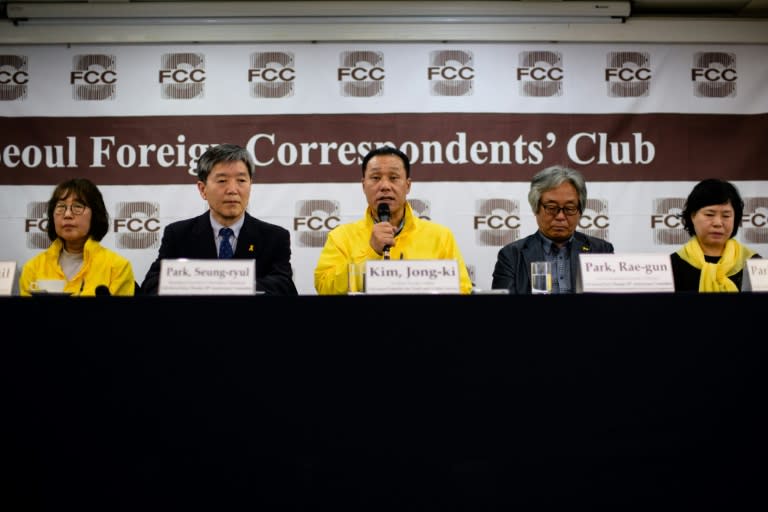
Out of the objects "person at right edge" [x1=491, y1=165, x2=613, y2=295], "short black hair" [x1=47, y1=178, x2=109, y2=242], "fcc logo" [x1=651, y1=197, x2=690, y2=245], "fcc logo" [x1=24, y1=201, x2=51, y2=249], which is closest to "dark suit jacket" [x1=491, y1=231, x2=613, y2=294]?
"person at right edge" [x1=491, y1=165, x2=613, y2=295]

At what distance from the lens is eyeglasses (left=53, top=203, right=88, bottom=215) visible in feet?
8.26

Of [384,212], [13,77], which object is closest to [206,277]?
[384,212]

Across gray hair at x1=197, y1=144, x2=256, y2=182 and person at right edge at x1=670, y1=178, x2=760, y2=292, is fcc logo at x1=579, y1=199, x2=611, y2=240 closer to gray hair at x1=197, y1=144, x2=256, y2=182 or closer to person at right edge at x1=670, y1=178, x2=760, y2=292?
person at right edge at x1=670, y1=178, x2=760, y2=292

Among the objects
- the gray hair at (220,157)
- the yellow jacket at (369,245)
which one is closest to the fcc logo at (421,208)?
the yellow jacket at (369,245)

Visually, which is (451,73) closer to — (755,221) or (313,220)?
(313,220)

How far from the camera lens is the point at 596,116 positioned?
3.31 m

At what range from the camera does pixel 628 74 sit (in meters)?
3.32

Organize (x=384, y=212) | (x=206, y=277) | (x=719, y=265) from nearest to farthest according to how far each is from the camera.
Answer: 1. (x=206, y=277)
2. (x=384, y=212)
3. (x=719, y=265)

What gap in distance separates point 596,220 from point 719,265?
3.20 ft

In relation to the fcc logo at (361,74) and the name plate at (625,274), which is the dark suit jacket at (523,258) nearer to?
the name plate at (625,274)

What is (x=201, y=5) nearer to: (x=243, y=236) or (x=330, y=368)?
(x=243, y=236)

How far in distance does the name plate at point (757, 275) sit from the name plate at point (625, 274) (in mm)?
217

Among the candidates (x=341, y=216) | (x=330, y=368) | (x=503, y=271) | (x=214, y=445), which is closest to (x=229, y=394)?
(x=214, y=445)

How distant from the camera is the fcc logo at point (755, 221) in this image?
3.28 m
